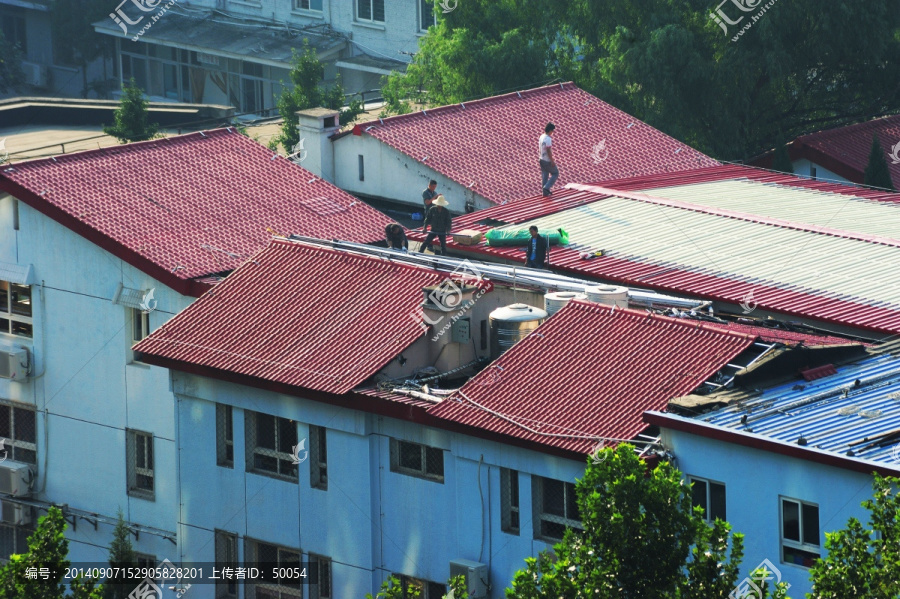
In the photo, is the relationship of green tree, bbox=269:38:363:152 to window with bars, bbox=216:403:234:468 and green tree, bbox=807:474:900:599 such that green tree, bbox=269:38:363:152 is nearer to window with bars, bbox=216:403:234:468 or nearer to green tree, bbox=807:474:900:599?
window with bars, bbox=216:403:234:468

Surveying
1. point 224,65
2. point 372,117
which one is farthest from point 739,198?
point 224,65

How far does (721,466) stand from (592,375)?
3.78 meters

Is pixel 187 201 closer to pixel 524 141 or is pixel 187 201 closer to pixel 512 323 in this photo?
pixel 524 141

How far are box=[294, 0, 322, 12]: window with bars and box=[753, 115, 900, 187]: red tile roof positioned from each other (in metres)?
35.5

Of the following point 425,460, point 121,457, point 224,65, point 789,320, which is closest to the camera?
point 425,460

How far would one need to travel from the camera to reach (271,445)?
3594cm

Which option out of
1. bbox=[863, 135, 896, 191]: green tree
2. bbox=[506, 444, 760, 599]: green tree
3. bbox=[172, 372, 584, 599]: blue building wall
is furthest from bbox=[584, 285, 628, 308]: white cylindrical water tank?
bbox=[863, 135, 896, 191]: green tree

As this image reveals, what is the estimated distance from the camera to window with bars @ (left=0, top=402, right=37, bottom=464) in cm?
4391

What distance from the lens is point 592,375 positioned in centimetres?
3181

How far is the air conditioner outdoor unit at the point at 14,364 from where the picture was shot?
43.0 metres

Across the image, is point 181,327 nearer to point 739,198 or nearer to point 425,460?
point 425,460

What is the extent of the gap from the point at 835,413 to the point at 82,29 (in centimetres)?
7587

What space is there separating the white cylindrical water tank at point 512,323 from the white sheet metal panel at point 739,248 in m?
4.94

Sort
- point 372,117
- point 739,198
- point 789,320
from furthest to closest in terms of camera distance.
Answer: point 372,117 → point 739,198 → point 789,320
